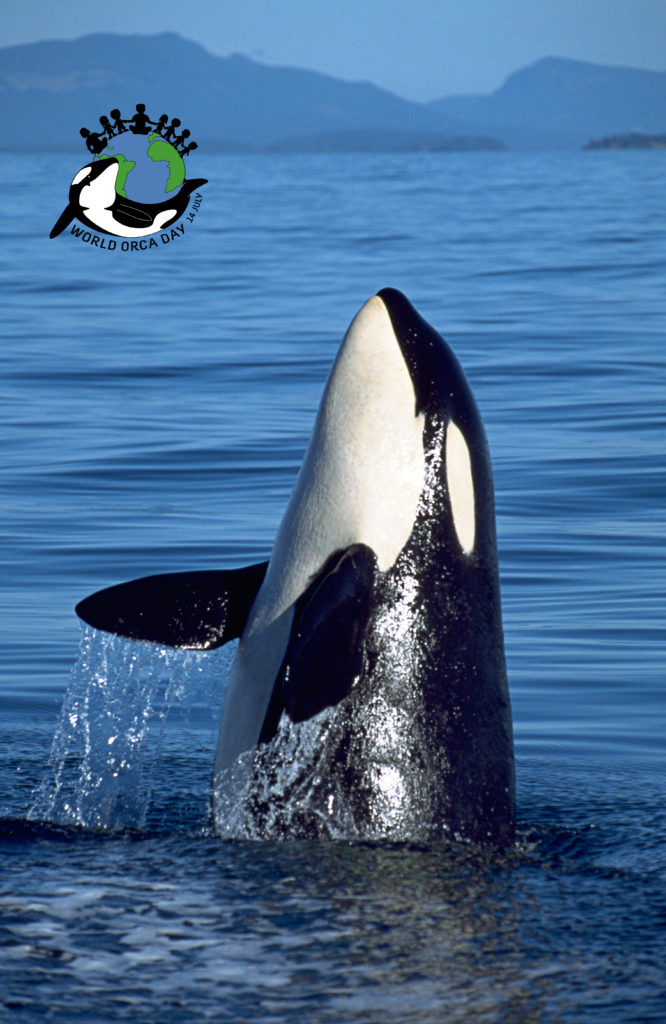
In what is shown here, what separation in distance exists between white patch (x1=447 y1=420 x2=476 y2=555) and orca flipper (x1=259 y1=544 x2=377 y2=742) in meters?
0.44

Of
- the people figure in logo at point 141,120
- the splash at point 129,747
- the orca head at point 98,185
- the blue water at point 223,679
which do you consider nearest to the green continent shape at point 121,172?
the orca head at point 98,185

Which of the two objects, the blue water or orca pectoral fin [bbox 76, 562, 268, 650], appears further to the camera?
orca pectoral fin [bbox 76, 562, 268, 650]

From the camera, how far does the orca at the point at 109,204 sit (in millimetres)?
27078

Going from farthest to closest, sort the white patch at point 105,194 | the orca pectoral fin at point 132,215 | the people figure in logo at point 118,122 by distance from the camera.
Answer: the orca pectoral fin at point 132,215
the white patch at point 105,194
the people figure in logo at point 118,122

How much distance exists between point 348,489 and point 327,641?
969mm

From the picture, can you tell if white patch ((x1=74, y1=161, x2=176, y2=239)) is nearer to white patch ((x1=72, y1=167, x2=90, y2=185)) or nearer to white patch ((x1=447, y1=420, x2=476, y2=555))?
white patch ((x1=72, y1=167, x2=90, y2=185))

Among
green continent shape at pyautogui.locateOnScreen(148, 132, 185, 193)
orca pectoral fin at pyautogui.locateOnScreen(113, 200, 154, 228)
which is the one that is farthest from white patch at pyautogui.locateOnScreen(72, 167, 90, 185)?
orca pectoral fin at pyautogui.locateOnScreen(113, 200, 154, 228)

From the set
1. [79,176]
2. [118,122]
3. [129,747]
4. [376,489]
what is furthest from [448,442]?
[79,176]

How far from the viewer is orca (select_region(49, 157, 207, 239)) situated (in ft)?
88.8

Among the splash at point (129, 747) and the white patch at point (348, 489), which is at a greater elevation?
the white patch at point (348, 489)

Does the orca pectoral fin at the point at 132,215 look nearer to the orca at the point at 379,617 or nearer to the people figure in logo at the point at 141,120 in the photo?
the people figure in logo at the point at 141,120

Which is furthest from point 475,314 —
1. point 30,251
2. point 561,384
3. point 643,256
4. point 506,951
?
point 506,951

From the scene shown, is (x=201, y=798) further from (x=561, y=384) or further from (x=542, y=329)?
(x=542, y=329)

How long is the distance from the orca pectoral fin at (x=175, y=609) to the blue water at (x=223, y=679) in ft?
1.45
